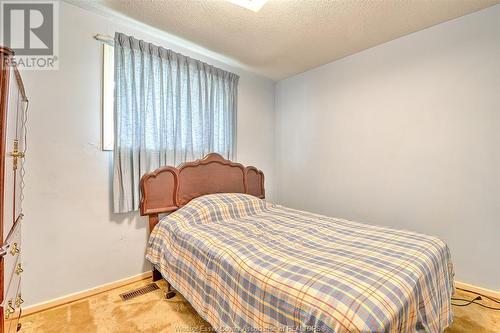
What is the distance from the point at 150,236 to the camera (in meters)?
2.19

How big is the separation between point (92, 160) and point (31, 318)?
1.22 m

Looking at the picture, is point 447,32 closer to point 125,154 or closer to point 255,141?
point 255,141

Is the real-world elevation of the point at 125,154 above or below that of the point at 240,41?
below

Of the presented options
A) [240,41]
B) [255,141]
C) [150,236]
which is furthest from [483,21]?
[150,236]

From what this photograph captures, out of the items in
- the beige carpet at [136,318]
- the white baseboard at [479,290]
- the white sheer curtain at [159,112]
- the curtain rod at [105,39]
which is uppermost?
the curtain rod at [105,39]

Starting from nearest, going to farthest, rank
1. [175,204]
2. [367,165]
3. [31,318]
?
[31,318]
[175,204]
[367,165]

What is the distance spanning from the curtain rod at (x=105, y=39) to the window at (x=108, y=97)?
0.03 metres

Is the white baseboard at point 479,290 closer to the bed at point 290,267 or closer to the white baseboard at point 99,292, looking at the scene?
the white baseboard at point 99,292

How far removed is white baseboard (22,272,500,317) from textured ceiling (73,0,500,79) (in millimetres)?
2419

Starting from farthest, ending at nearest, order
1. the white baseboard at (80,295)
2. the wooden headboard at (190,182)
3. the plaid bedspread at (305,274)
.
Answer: the wooden headboard at (190,182), the white baseboard at (80,295), the plaid bedspread at (305,274)

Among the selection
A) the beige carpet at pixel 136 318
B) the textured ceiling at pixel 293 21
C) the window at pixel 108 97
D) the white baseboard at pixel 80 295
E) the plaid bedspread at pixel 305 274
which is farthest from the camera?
the window at pixel 108 97

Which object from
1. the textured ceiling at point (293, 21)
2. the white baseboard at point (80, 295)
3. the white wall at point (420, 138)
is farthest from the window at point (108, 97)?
the white wall at point (420, 138)

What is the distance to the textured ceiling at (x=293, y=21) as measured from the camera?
196cm

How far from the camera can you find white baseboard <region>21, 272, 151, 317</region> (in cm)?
176
